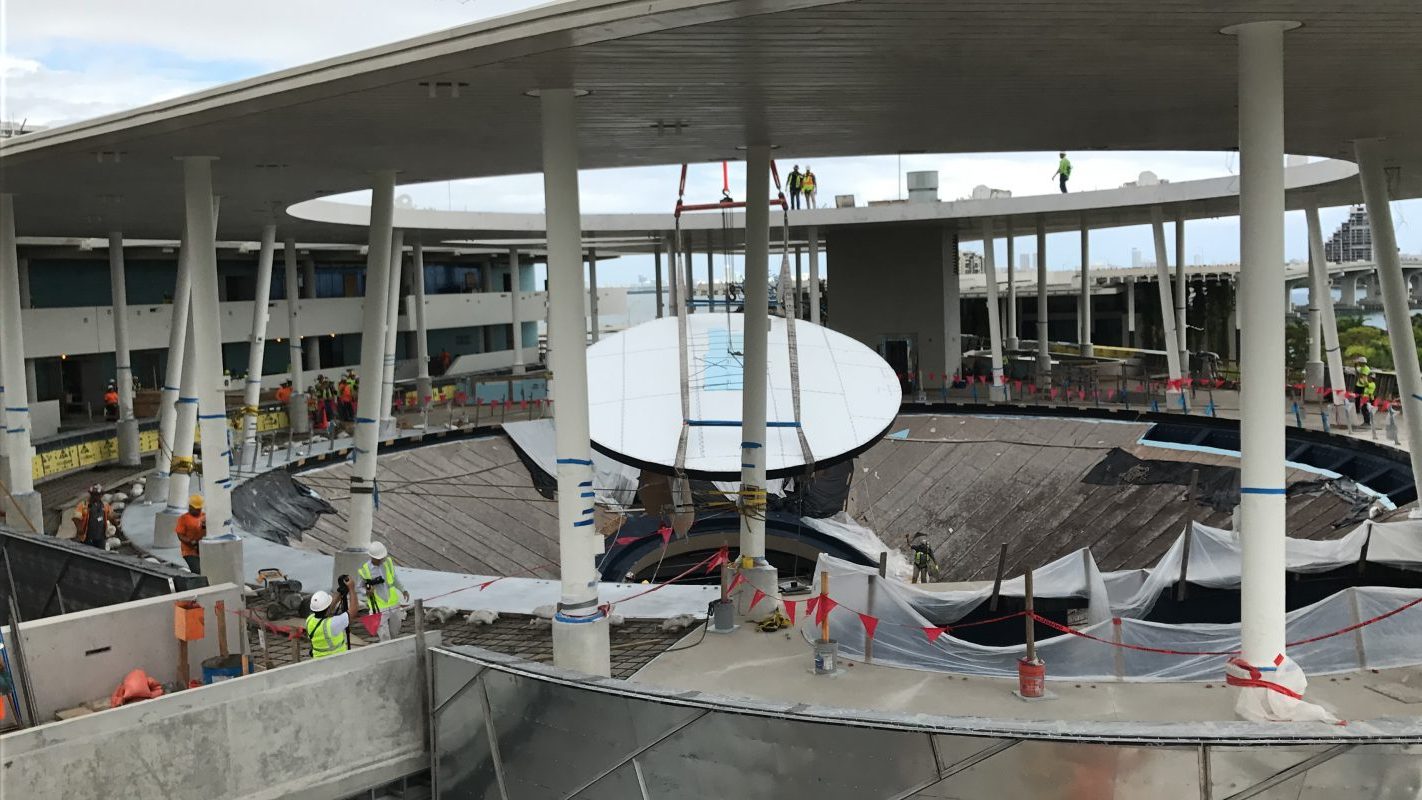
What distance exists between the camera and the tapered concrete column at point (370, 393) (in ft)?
61.6

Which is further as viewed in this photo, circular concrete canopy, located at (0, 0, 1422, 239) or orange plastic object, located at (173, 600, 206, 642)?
orange plastic object, located at (173, 600, 206, 642)

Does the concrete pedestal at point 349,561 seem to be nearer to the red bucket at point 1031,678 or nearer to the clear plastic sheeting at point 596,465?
the clear plastic sheeting at point 596,465

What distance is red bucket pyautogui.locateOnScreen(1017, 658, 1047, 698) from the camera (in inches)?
507

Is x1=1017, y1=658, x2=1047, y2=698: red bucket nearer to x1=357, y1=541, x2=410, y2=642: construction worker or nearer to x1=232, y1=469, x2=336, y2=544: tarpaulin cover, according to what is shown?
x1=357, y1=541, x2=410, y2=642: construction worker

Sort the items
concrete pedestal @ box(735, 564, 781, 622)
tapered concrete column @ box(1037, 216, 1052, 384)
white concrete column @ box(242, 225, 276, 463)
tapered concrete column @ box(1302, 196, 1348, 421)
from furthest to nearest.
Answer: tapered concrete column @ box(1037, 216, 1052, 384) < tapered concrete column @ box(1302, 196, 1348, 421) < white concrete column @ box(242, 225, 276, 463) < concrete pedestal @ box(735, 564, 781, 622)

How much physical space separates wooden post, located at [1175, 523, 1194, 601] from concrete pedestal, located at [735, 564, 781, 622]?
5.24 meters

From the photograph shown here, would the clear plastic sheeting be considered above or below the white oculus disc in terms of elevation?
below

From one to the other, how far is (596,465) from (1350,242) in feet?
362

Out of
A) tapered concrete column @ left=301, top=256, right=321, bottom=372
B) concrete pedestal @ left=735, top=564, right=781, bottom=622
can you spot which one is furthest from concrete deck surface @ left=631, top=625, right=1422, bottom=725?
tapered concrete column @ left=301, top=256, right=321, bottom=372

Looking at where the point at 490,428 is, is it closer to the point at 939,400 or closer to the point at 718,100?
the point at 939,400

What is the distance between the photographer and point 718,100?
45.9 feet

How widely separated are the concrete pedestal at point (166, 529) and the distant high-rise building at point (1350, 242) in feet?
365

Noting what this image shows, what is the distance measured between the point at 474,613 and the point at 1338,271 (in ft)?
292

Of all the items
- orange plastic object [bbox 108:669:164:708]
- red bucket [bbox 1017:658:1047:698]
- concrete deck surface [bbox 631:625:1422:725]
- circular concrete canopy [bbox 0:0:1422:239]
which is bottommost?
concrete deck surface [bbox 631:625:1422:725]
